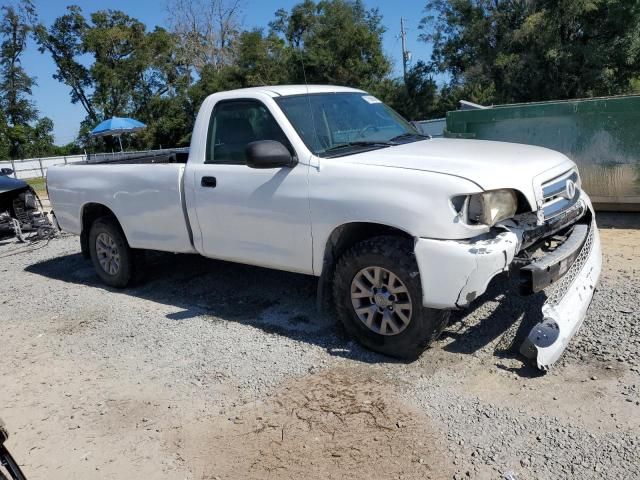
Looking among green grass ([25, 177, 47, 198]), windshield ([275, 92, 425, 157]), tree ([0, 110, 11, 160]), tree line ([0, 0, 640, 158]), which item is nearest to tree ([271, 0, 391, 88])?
tree line ([0, 0, 640, 158])

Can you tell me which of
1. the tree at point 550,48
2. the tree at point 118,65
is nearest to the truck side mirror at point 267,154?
the tree at point 550,48

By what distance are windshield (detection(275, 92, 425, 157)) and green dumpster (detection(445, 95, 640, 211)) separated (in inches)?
114

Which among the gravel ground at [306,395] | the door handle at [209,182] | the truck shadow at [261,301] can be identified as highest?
the door handle at [209,182]

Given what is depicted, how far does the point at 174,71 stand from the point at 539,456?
50575mm

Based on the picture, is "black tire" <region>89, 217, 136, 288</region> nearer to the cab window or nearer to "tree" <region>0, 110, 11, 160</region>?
the cab window

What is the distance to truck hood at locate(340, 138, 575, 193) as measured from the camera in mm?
→ 3854

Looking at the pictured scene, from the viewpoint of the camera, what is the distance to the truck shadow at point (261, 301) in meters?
4.58

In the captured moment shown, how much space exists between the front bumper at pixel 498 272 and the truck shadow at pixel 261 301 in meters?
0.51

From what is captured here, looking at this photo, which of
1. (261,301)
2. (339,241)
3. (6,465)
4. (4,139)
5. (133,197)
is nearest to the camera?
(6,465)

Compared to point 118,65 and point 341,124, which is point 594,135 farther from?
point 118,65

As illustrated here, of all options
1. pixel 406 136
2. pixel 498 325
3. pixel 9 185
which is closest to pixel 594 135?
pixel 406 136

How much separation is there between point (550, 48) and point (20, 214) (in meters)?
22.2

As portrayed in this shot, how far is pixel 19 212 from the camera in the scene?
10.4 metres

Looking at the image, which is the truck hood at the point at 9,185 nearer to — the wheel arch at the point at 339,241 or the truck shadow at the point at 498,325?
the wheel arch at the point at 339,241
